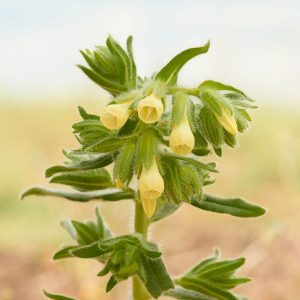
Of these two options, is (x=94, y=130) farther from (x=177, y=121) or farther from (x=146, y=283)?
(x=146, y=283)

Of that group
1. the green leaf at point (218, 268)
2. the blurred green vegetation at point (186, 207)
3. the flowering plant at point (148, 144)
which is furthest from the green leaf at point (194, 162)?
the blurred green vegetation at point (186, 207)

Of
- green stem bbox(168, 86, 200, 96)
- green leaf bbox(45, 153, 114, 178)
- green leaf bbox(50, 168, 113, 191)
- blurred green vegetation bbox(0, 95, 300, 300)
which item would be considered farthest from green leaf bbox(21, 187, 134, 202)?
blurred green vegetation bbox(0, 95, 300, 300)

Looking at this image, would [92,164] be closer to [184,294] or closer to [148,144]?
[148,144]

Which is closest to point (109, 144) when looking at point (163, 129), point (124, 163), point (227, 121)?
point (124, 163)

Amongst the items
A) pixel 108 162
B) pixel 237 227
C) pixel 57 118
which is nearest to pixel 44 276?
pixel 237 227

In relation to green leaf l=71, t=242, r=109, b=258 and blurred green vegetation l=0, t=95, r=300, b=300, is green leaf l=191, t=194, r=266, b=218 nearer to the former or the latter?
green leaf l=71, t=242, r=109, b=258

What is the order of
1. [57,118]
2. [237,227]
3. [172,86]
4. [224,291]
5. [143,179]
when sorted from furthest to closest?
[57,118] < [237,227] < [224,291] < [172,86] < [143,179]
